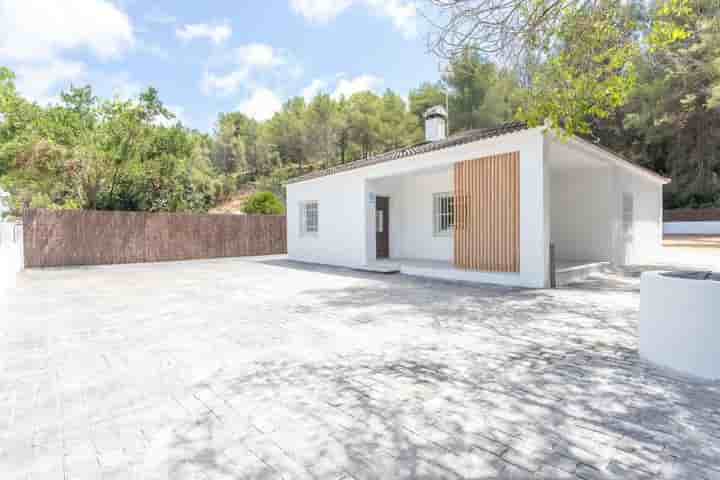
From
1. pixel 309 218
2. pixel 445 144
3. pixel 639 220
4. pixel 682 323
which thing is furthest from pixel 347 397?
pixel 639 220

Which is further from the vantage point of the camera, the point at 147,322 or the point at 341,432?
the point at 147,322

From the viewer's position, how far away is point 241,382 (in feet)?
9.87

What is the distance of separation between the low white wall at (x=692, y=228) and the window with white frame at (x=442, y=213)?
63.2 ft

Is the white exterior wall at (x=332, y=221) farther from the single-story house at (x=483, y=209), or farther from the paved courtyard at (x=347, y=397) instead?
the paved courtyard at (x=347, y=397)

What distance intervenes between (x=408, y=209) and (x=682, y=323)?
30.3 ft

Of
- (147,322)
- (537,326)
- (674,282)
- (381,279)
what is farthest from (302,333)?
(381,279)

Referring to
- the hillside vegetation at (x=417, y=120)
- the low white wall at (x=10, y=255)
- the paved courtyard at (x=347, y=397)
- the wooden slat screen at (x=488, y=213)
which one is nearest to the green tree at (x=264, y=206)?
the hillside vegetation at (x=417, y=120)

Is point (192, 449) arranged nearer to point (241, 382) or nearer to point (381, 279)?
point (241, 382)

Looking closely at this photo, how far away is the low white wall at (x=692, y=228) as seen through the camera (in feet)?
69.4

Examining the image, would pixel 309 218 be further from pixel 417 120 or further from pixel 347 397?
pixel 417 120

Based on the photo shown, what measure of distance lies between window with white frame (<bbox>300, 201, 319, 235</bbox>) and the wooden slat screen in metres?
5.71

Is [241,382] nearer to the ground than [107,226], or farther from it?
nearer to the ground

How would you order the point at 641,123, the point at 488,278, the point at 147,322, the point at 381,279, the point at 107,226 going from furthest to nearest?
the point at 641,123 < the point at 107,226 < the point at 381,279 < the point at 488,278 < the point at 147,322

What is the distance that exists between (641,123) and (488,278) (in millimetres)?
18869
